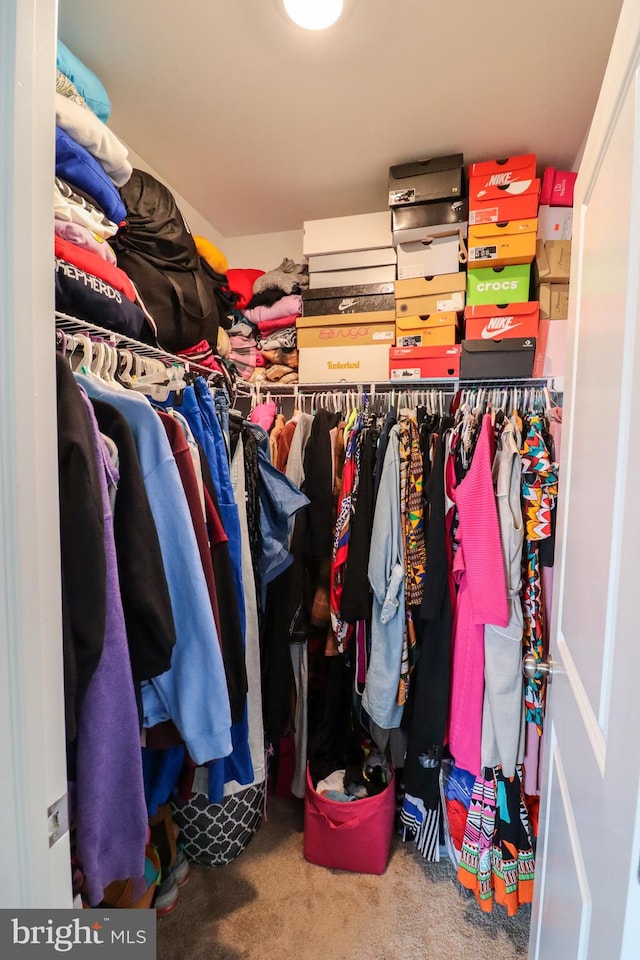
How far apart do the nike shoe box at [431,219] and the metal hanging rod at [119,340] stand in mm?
971

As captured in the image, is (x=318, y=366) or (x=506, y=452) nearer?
(x=506, y=452)

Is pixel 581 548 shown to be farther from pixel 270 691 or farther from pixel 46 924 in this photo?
pixel 270 691

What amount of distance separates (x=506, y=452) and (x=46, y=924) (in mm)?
1358

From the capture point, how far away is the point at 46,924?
51 centimetres

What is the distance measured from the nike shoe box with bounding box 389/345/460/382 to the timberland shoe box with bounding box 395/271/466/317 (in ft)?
0.52

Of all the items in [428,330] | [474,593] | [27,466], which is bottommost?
[474,593]

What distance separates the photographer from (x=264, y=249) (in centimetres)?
220

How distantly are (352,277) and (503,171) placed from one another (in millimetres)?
653

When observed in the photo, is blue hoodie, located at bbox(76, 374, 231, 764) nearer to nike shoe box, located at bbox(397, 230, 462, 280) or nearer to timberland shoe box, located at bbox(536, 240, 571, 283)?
nike shoe box, located at bbox(397, 230, 462, 280)

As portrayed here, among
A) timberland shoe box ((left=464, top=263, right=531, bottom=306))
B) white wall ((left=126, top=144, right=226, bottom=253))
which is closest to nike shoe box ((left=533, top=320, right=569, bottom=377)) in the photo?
timberland shoe box ((left=464, top=263, right=531, bottom=306))

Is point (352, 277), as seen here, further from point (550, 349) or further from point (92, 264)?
point (92, 264)

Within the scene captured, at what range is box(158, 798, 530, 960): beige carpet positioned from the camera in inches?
46.3

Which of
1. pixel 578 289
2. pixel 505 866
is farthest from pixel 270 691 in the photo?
pixel 578 289

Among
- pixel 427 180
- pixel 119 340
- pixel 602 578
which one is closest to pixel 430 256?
pixel 427 180
